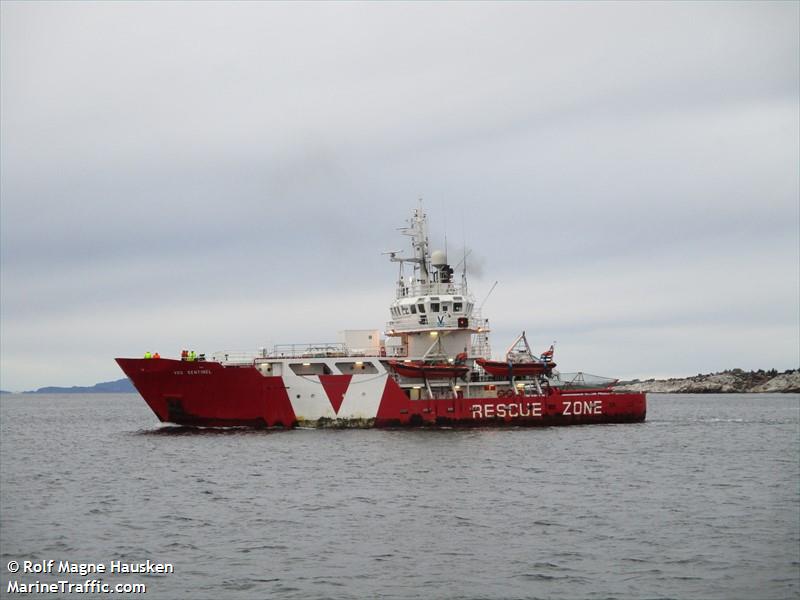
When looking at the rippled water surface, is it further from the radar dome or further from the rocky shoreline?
the rocky shoreline

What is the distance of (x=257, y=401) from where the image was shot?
156 feet

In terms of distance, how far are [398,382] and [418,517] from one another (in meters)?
24.1

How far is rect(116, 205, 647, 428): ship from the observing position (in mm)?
47250

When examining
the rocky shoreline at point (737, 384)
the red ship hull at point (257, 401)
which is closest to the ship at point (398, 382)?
the red ship hull at point (257, 401)

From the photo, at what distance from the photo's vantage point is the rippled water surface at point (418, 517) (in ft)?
60.0

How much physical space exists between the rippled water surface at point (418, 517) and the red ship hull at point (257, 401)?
341 cm

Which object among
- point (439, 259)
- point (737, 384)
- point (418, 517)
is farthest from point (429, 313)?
point (737, 384)

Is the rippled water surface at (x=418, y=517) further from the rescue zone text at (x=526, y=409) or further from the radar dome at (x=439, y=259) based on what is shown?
the radar dome at (x=439, y=259)

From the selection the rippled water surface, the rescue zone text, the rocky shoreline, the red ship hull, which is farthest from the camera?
the rocky shoreline

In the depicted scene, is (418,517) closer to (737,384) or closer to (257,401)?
(257,401)

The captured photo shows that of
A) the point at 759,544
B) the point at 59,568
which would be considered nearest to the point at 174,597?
the point at 59,568

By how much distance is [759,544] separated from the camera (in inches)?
828

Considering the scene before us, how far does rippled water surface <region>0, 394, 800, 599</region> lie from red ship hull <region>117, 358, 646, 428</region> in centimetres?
341

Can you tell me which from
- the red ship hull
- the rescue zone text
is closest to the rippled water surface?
the red ship hull
